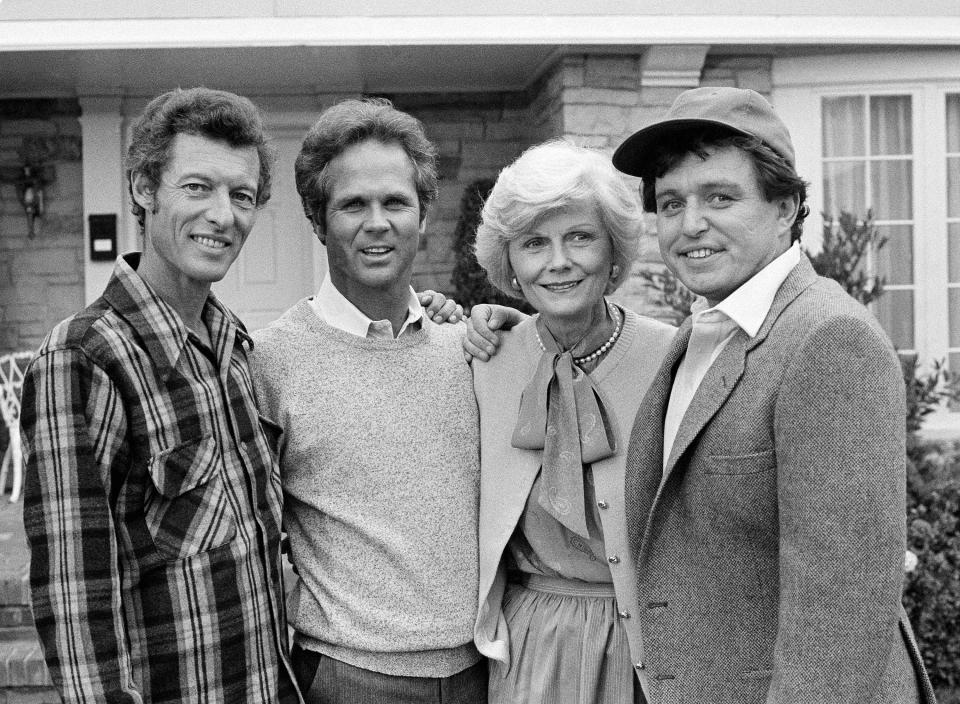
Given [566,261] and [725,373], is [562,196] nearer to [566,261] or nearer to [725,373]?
[566,261]

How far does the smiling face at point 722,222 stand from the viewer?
1.67 meters

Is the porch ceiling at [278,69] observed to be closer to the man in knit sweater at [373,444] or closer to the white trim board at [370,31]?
the white trim board at [370,31]

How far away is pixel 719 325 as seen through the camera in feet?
5.72

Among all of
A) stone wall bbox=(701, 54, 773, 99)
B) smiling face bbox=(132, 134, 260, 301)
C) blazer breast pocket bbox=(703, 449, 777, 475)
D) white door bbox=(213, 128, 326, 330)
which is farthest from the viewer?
white door bbox=(213, 128, 326, 330)

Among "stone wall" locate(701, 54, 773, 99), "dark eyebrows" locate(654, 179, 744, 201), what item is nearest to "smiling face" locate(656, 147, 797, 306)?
"dark eyebrows" locate(654, 179, 744, 201)

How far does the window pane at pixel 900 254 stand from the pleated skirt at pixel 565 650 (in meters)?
5.00

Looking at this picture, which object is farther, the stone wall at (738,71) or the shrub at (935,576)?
the stone wall at (738,71)

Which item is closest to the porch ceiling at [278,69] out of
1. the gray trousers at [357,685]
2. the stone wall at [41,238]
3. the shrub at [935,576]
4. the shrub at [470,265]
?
the stone wall at [41,238]

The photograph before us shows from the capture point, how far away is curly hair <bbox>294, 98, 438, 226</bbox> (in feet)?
→ 7.21

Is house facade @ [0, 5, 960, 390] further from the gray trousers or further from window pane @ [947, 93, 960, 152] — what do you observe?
the gray trousers

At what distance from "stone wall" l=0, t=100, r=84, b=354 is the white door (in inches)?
42.9

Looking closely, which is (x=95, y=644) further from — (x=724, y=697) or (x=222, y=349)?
(x=724, y=697)

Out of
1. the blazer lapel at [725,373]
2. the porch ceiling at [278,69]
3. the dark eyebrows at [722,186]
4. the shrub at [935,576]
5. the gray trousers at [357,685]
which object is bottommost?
the shrub at [935,576]

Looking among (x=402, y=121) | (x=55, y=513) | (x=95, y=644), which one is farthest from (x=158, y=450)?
(x=402, y=121)
